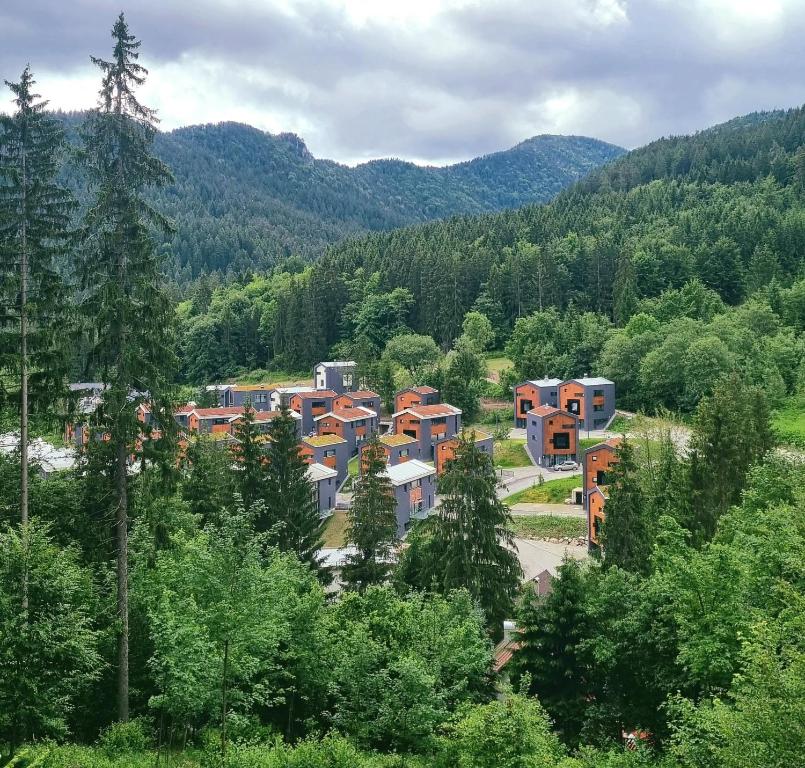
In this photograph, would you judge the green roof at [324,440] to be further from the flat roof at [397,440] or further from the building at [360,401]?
the building at [360,401]

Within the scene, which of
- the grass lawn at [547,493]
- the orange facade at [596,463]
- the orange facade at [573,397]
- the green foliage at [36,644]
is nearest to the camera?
the green foliage at [36,644]

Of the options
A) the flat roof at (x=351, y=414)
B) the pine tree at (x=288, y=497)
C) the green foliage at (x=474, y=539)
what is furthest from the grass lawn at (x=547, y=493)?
the green foliage at (x=474, y=539)

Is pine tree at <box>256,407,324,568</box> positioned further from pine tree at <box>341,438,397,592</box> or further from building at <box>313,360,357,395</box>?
building at <box>313,360,357,395</box>

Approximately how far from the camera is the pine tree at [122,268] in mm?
15258

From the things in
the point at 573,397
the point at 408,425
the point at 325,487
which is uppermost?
the point at 573,397

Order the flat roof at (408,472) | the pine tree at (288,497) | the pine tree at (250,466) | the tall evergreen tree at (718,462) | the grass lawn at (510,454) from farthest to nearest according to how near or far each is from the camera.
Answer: the grass lawn at (510,454)
the flat roof at (408,472)
the pine tree at (250,466)
the pine tree at (288,497)
the tall evergreen tree at (718,462)

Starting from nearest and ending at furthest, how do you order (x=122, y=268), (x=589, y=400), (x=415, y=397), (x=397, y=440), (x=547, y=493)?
(x=122, y=268)
(x=547, y=493)
(x=397, y=440)
(x=589, y=400)
(x=415, y=397)

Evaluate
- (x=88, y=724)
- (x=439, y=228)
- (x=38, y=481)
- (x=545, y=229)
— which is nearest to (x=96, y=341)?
(x=38, y=481)

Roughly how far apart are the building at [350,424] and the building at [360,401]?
2.92 meters

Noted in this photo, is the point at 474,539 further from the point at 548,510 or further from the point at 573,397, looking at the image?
the point at 573,397

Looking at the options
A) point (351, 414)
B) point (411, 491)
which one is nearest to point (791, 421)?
point (411, 491)

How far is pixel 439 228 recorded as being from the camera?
412 feet

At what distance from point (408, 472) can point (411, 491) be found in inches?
57.5

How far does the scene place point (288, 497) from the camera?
3064cm
